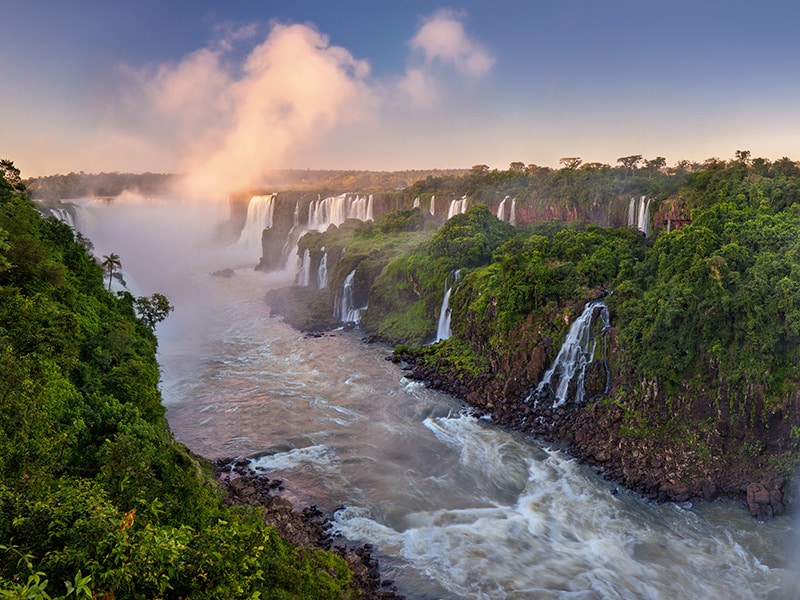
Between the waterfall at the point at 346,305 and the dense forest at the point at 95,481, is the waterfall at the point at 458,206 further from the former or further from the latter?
the dense forest at the point at 95,481

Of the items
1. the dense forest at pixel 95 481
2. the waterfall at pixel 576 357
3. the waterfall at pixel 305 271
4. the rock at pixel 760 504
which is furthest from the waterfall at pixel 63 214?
the rock at pixel 760 504

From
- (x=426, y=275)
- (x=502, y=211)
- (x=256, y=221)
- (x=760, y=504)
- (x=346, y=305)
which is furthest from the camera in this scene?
(x=256, y=221)

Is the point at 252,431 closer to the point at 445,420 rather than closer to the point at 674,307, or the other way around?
the point at 445,420

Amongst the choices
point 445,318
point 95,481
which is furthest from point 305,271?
point 95,481

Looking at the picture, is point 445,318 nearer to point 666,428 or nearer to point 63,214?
point 666,428

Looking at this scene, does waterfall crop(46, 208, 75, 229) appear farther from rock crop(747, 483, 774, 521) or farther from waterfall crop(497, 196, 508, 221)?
rock crop(747, 483, 774, 521)

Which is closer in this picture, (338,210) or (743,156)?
(743,156)

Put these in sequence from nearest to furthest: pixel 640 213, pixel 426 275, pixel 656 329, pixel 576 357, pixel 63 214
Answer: pixel 656 329 → pixel 576 357 → pixel 426 275 → pixel 640 213 → pixel 63 214
